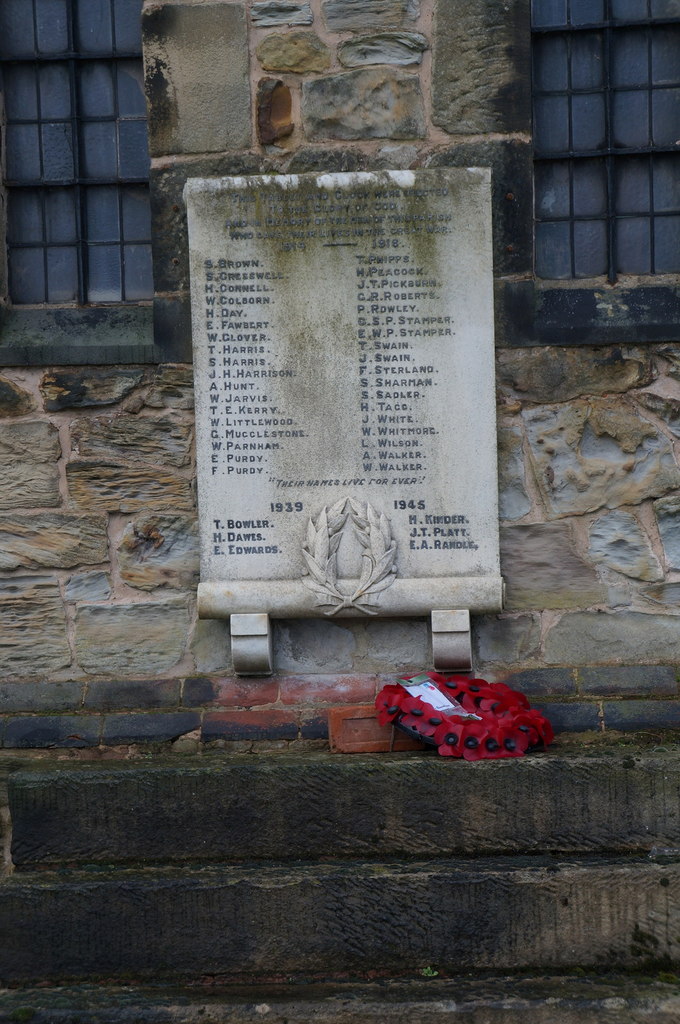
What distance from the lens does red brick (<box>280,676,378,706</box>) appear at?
4.98 metres

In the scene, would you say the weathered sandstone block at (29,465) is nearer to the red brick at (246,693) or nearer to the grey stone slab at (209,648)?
the grey stone slab at (209,648)

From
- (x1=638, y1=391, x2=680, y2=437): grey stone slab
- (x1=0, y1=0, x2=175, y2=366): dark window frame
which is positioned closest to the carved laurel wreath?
(x1=0, y1=0, x2=175, y2=366): dark window frame

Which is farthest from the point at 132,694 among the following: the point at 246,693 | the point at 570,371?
the point at 570,371

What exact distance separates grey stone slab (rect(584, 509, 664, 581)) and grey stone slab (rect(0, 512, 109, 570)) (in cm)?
217

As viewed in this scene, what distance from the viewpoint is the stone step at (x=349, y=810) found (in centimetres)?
391

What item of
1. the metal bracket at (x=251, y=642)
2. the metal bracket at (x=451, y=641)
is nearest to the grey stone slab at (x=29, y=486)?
the metal bracket at (x=251, y=642)

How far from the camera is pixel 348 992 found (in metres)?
3.58

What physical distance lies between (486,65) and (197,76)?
1.26 m

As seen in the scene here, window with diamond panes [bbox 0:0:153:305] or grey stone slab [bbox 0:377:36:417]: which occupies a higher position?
window with diamond panes [bbox 0:0:153:305]

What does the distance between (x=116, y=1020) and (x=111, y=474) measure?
2338 mm

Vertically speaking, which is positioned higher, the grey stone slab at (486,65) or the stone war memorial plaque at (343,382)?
the grey stone slab at (486,65)

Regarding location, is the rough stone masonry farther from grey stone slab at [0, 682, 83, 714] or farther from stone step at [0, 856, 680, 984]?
stone step at [0, 856, 680, 984]

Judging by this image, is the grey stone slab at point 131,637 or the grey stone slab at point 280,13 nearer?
the grey stone slab at point 280,13

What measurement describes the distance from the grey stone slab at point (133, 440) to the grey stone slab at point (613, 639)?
1837mm
